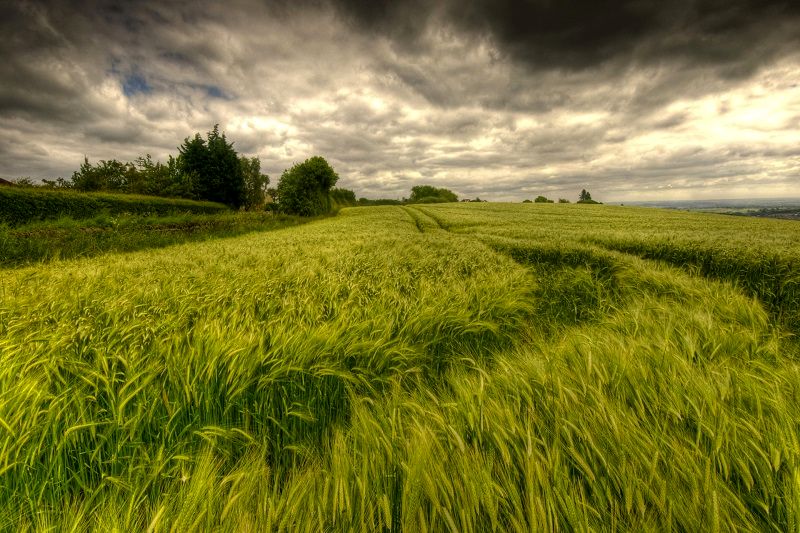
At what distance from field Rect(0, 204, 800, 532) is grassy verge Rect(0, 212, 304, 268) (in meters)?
10.4

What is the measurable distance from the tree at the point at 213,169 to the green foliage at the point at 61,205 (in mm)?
16819

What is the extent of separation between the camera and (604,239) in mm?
10438

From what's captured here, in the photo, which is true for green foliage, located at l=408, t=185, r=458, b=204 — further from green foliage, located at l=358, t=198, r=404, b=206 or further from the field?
the field

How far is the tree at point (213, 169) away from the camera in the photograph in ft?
116

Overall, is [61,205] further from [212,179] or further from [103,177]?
[103,177]

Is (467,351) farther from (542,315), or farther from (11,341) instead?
(11,341)

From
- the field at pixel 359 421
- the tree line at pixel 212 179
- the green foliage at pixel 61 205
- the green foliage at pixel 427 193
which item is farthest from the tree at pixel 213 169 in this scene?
the green foliage at pixel 427 193

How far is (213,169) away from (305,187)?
11525 mm

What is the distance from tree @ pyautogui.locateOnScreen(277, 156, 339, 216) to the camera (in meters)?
39.7

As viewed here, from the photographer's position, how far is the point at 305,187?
135 ft

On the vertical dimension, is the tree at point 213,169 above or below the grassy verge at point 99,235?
above

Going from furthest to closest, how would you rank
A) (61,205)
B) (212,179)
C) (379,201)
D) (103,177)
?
(379,201) < (103,177) < (212,179) < (61,205)

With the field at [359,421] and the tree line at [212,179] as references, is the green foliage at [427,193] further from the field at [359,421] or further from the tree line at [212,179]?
the field at [359,421]

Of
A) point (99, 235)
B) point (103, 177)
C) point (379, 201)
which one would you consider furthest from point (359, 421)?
point (379, 201)
